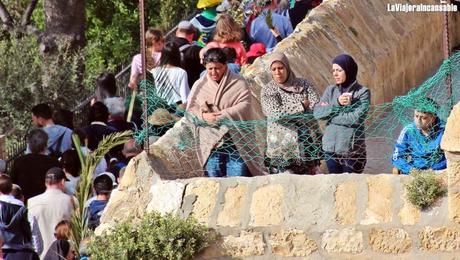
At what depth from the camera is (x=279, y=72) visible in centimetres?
1367

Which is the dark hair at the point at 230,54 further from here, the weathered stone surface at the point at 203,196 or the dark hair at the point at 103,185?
the weathered stone surface at the point at 203,196

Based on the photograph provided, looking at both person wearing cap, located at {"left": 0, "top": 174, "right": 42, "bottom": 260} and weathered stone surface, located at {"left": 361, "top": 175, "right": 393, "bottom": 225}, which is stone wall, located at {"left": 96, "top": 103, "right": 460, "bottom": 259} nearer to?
weathered stone surface, located at {"left": 361, "top": 175, "right": 393, "bottom": 225}

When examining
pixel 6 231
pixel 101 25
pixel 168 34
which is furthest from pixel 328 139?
pixel 101 25

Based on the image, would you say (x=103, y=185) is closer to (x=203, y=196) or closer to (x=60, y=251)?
(x=60, y=251)

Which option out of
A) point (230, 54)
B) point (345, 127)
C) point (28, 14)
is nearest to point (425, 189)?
point (345, 127)

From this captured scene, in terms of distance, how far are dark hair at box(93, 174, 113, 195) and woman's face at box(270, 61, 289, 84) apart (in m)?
1.66

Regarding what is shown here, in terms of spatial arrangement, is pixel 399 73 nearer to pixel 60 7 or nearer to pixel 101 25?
pixel 60 7

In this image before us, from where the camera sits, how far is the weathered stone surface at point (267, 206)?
37.9 feet

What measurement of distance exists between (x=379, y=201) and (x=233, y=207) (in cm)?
99

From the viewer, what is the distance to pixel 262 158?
43.1 feet

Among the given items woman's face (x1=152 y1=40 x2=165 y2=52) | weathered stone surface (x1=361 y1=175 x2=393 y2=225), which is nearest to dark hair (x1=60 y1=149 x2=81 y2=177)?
woman's face (x1=152 y1=40 x2=165 y2=52)

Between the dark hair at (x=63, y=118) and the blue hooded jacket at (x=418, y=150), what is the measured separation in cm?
530

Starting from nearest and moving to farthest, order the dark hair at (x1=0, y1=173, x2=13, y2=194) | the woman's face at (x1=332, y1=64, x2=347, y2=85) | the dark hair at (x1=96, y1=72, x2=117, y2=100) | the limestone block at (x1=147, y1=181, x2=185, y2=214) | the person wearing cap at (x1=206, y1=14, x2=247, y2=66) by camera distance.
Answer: the limestone block at (x1=147, y1=181, x2=185, y2=214)
the woman's face at (x1=332, y1=64, x2=347, y2=85)
the dark hair at (x1=0, y1=173, x2=13, y2=194)
the person wearing cap at (x1=206, y1=14, x2=247, y2=66)
the dark hair at (x1=96, y1=72, x2=117, y2=100)

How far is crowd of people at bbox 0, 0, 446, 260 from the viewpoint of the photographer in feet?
42.3
